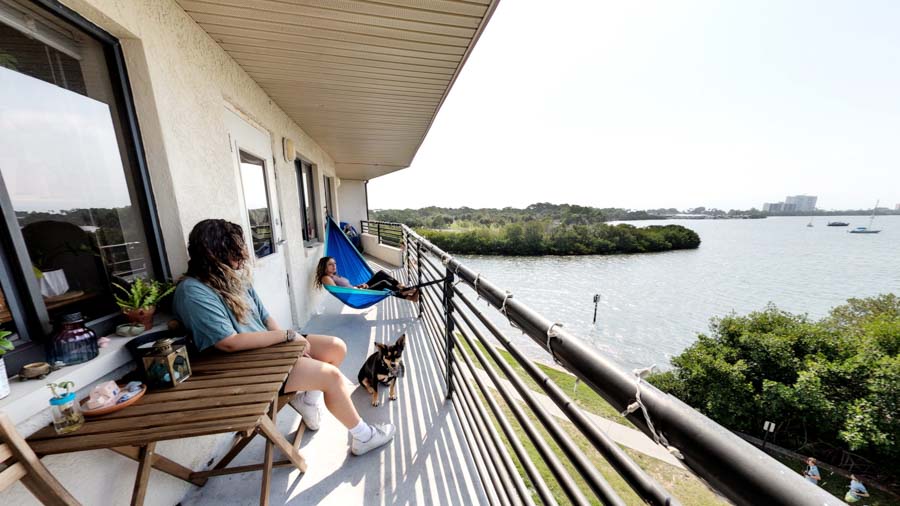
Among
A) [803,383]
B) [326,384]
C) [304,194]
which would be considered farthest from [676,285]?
[326,384]

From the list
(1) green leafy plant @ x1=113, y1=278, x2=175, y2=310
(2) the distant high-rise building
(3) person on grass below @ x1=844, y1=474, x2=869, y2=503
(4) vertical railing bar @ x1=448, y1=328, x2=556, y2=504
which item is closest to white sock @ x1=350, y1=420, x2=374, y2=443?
(4) vertical railing bar @ x1=448, y1=328, x2=556, y2=504

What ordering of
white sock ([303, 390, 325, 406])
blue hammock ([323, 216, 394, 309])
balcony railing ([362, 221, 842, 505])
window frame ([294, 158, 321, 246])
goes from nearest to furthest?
balcony railing ([362, 221, 842, 505]) → white sock ([303, 390, 325, 406]) → window frame ([294, 158, 321, 246]) → blue hammock ([323, 216, 394, 309])

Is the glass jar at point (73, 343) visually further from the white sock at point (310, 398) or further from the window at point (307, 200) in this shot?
the window at point (307, 200)

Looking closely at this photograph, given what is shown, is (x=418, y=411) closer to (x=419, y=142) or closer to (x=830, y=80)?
(x=419, y=142)

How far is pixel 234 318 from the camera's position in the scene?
1.49 metres

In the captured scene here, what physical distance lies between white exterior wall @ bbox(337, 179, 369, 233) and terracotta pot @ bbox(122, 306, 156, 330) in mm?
9613

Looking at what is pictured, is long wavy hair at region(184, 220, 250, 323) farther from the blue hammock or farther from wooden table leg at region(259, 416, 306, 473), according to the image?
the blue hammock

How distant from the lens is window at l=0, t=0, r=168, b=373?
1.03m

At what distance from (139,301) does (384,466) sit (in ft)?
4.33

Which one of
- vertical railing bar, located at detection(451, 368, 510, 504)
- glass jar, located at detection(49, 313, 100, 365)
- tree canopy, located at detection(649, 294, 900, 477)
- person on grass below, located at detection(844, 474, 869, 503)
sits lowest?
person on grass below, located at detection(844, 474, 869, 503)

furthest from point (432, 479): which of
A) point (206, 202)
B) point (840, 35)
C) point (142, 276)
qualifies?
point (840, 35)

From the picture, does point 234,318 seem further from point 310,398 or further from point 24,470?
point 24,470

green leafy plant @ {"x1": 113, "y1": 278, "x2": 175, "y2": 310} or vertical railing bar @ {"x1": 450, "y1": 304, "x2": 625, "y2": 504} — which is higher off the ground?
green leafy plant @ {"x1": 113, "y1": 278, "x2": 175, "y2": 310}

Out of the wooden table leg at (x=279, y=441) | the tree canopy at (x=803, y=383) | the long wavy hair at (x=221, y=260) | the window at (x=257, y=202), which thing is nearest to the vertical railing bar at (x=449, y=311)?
the wooden table leg at (x=279, y=441)
